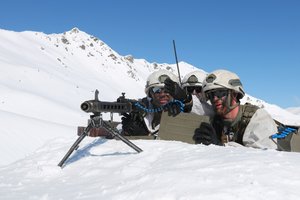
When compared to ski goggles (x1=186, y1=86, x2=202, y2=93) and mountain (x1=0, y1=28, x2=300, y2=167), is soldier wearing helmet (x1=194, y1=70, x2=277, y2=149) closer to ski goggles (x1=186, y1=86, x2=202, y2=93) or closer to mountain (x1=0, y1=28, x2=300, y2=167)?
ski goggles (x1=186, y1=86, x2=202, y2=93)

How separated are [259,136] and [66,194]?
2.68m

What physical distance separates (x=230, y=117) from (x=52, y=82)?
37607 millimetres

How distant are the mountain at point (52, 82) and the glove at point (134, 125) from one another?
3562 mm

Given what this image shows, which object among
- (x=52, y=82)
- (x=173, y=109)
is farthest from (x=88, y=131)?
(x=52, y=82)

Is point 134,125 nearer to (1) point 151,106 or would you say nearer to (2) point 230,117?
(1) point 151,106

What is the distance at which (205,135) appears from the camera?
18.8 feet

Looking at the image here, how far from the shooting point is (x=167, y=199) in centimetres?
331

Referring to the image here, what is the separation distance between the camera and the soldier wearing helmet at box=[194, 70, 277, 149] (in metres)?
5.64

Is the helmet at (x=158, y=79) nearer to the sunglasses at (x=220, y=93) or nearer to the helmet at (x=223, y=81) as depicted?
the helmet at (x=223, y=81)

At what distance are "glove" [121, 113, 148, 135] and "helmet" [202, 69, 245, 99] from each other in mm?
1597

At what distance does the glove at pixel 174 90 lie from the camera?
632 cm

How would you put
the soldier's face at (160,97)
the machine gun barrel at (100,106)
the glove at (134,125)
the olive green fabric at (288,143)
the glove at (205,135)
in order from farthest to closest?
the glove at (134,125), the soldier's face at (160,97), the glove at (205,135), the olive green fabric at (288,143), the machine gun barrel at (100,106)

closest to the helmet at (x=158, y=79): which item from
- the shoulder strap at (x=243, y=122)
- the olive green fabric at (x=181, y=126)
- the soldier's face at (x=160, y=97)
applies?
the soldier's face at (x=160, y=97)

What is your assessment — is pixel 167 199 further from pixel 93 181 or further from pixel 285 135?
pixel 285 135
